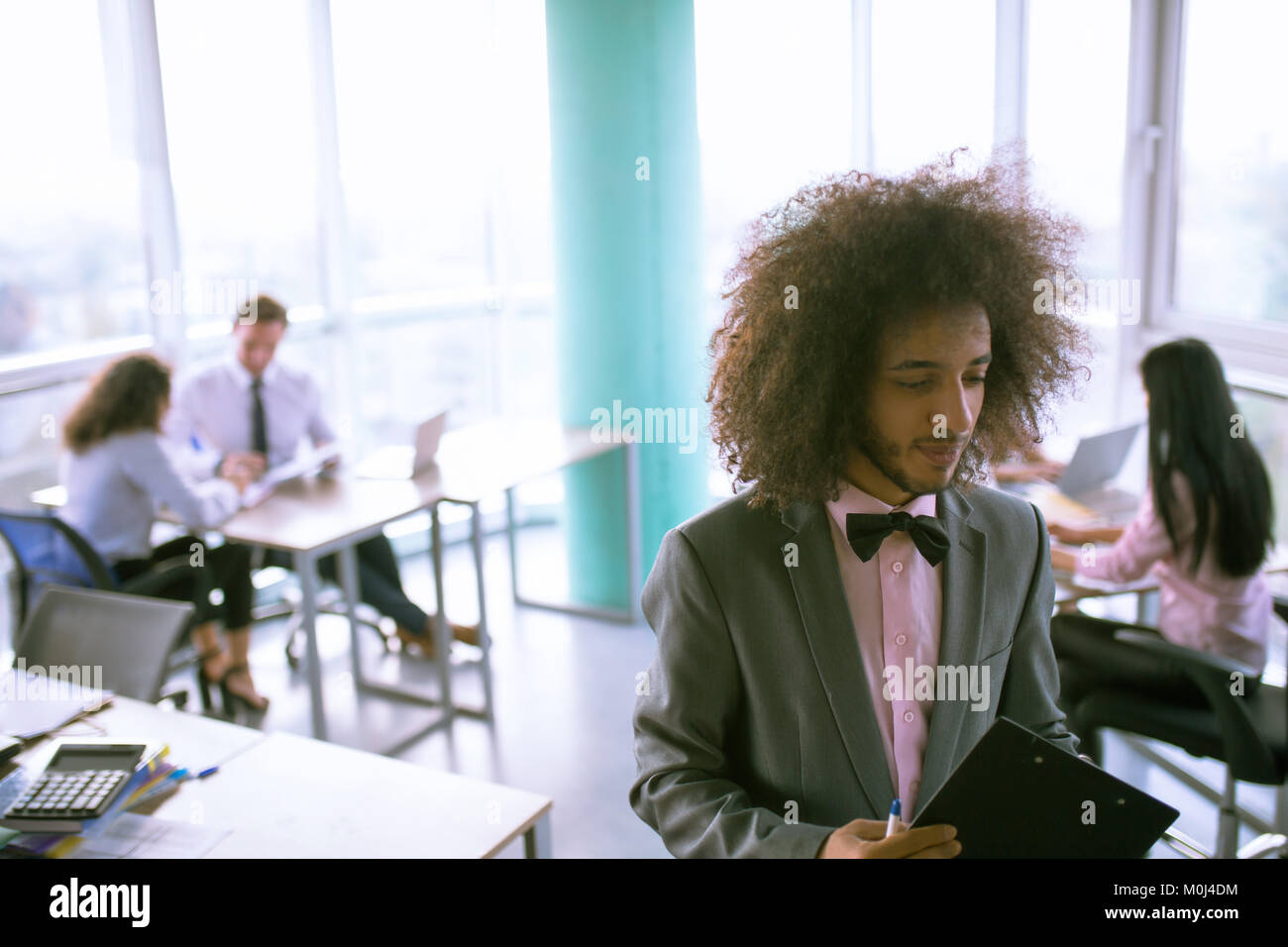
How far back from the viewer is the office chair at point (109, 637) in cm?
275

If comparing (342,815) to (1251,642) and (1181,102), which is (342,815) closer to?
(1251,642)

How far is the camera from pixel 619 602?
5324 mm

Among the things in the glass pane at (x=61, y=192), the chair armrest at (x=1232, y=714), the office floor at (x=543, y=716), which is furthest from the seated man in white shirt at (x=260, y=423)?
the chair armrest at (x=1232, y=714)

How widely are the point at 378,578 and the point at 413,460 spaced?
67 centimetres

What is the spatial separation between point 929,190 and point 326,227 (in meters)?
4.68

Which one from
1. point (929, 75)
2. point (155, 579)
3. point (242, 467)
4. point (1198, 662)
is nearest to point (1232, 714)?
point (1198, 662)

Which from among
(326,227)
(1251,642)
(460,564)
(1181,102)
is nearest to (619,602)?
(460,564)

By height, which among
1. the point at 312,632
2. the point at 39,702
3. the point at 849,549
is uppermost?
the point at 849,549

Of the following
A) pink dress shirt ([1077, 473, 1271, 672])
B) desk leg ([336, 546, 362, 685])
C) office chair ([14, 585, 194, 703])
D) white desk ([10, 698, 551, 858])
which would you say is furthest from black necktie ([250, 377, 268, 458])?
pink dress shirt ([1077, 473, 1271, 672])

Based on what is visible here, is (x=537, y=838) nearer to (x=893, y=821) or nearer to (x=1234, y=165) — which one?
(x=893, y=821)

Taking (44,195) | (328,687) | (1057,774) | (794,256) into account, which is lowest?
(328,687)

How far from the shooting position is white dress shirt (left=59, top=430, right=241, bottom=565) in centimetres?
387

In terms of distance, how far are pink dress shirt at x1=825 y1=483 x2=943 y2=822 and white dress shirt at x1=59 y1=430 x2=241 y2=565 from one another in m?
2.99

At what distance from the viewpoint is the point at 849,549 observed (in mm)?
1577
